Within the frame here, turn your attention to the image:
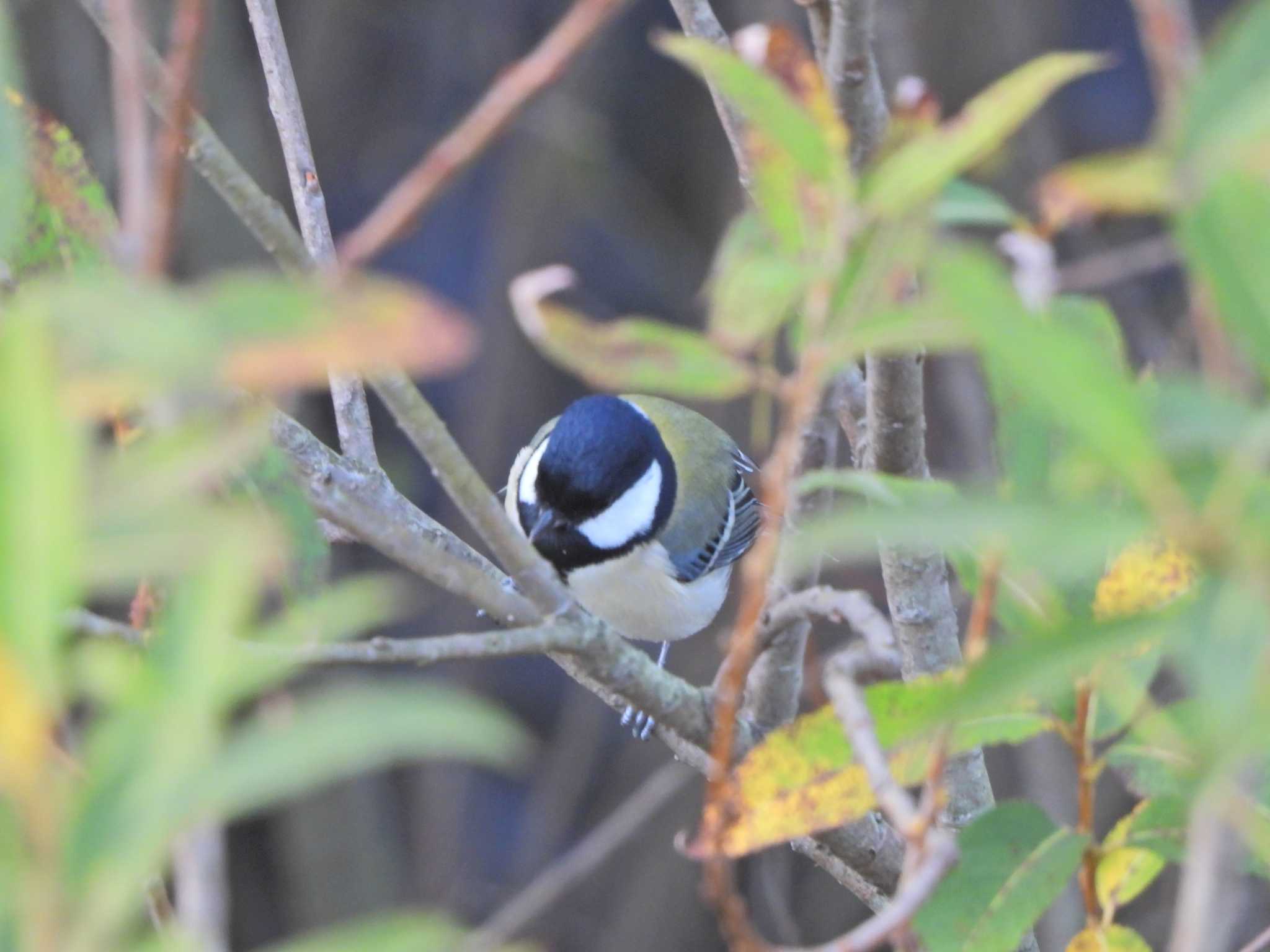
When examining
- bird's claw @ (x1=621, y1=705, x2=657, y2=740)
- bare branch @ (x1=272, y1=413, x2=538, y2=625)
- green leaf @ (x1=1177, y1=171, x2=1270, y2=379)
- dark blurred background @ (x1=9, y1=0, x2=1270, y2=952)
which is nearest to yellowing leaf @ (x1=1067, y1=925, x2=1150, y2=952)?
bare branch @ (x1=272, y1=413, x2=538, y2=625)

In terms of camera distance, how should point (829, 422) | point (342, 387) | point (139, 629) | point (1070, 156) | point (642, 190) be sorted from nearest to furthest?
point (139, 629) → point (829, 422) → point (342, 387) → point (1070, 156) → point (642, 190)

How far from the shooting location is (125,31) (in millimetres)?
546

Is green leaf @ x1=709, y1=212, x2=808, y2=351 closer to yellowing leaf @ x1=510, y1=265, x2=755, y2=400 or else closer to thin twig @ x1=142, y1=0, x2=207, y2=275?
yellowing leaf @ x1=510, y1=265, x2=755, y2=400

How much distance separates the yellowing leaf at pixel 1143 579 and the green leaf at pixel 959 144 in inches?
10.9

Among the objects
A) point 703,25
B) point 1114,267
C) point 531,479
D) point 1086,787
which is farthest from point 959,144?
point 531,479

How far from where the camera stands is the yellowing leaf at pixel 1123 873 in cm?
87

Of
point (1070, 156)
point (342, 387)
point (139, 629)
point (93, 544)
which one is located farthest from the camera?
point (1070, 156)

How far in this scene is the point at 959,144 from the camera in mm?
502

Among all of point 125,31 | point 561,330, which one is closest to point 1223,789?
point 561,330

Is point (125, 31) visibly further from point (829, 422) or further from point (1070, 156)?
point (1070, 156)

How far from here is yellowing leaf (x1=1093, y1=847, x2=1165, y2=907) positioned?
2.86 feet

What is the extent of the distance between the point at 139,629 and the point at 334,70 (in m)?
3.18

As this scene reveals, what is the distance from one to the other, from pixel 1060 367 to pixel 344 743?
0.24m

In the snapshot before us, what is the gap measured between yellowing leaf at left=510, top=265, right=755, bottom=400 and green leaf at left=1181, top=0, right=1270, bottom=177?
0.19 m
